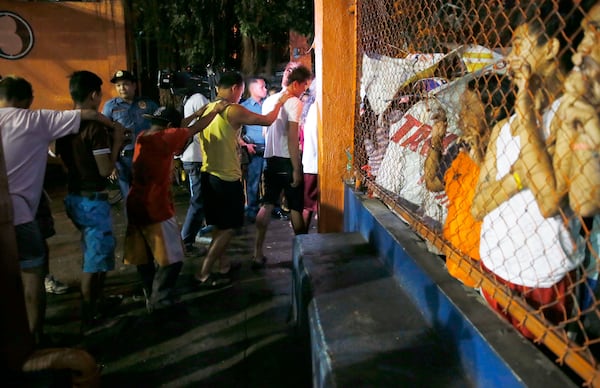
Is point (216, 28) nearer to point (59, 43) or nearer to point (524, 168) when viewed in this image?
point (59, 43)

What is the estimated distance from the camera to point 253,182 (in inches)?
240

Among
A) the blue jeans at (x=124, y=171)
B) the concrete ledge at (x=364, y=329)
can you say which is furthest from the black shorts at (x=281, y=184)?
the blue jeans at (x=124, y=171)

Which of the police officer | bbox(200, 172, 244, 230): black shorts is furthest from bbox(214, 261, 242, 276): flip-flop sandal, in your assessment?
the police officer

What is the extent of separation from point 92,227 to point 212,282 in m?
1.23

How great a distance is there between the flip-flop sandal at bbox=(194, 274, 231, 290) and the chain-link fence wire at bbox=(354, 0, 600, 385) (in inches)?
83.8

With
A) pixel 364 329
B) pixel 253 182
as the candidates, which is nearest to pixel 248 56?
pixel 253 182

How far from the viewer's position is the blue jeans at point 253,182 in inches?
239

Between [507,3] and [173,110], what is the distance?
2491 mm

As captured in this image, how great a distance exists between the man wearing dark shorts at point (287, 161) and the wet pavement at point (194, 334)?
44 centimetres

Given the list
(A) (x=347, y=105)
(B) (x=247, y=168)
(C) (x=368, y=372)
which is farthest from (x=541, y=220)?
(B) (x=247, y=168)

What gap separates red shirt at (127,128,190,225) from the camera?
10.8 ft

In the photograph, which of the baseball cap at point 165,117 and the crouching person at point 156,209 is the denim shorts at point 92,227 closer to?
the crouching person at point 156,209

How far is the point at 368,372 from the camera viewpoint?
68.3 inches

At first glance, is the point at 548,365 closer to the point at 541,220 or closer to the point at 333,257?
the point at 541,220
